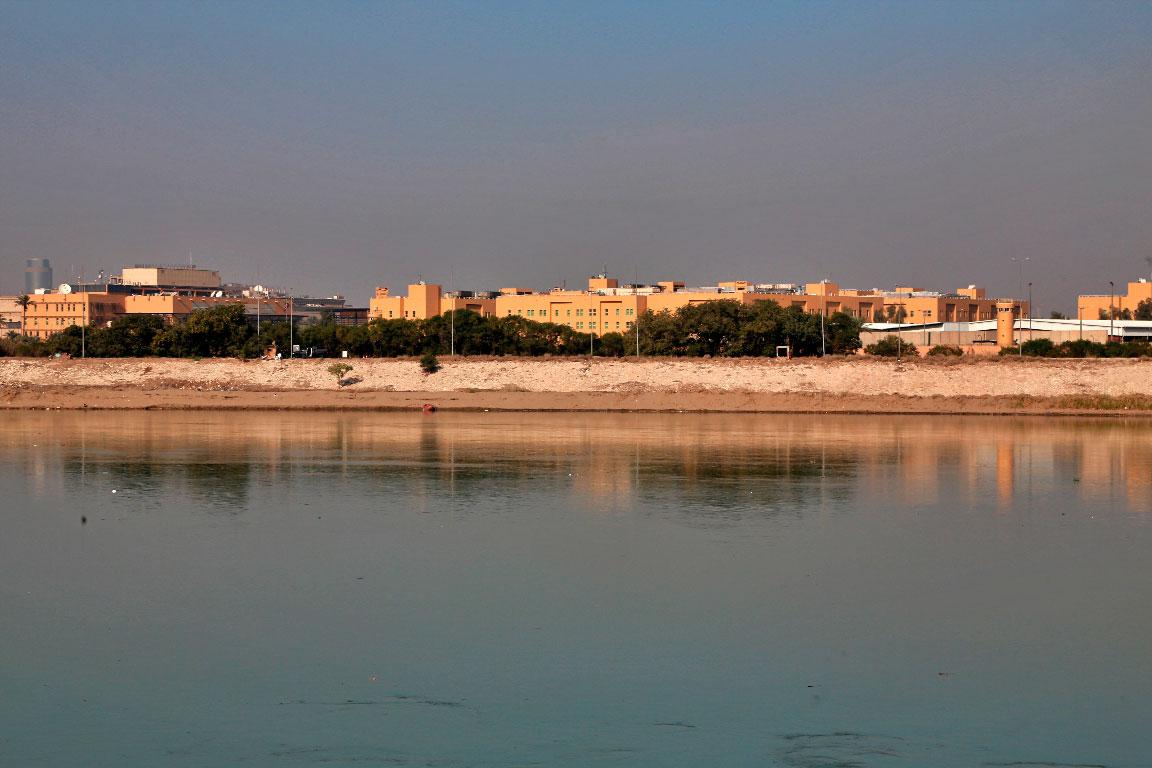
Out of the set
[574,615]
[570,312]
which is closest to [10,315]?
A: [570,312]

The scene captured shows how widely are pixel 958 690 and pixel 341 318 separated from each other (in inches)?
5784

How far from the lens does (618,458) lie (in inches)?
1528

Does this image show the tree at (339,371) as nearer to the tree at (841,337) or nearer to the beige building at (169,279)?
the tree at (841,337)

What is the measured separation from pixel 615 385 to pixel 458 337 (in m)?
22.2

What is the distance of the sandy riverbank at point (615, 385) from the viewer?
6303cm

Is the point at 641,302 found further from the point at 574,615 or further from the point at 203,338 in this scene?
the point at 574,615

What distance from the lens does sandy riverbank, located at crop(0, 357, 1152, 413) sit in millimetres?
63031

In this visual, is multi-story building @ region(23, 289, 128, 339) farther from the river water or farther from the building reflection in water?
the river water

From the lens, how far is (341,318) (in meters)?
158

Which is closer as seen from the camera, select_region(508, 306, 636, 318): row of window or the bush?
the bush

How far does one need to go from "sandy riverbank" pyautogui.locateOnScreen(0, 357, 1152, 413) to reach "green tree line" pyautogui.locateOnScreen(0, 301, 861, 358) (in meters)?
10.4

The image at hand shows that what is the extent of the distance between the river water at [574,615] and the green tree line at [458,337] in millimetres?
47115

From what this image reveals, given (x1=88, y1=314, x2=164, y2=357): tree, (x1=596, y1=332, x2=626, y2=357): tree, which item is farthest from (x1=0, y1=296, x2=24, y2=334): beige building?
(x1=596, y1=332, x2=626, y2=357): tree

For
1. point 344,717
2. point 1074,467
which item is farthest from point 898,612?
point 1074,467
